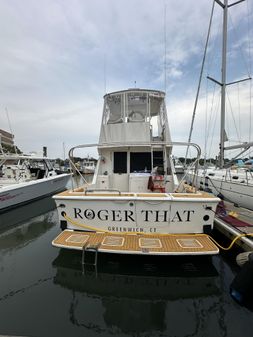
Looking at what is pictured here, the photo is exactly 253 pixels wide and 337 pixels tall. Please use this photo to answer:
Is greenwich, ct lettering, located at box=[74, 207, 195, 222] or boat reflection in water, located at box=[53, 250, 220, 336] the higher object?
greenwich, ct lettering, located at box=[74, 207, 195, 222]

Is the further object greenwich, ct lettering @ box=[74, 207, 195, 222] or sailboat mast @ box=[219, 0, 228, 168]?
sailboat mast @ box=[219, 0, 228, 168]

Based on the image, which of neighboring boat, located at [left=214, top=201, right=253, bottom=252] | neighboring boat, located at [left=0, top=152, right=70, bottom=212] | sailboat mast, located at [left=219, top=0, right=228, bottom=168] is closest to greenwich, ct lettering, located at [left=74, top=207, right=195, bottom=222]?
neighboring boat, located at [left=214, top=201, right=253, bottom=252]

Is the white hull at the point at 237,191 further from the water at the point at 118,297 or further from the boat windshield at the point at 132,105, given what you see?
the water at the point at 118,297

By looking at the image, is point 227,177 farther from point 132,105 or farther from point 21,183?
point 21,183

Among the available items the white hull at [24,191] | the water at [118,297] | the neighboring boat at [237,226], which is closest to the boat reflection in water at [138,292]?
the water at [118,297]

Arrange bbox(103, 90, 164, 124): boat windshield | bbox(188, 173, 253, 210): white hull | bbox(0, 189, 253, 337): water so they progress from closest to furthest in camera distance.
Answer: bbox(0, 189, 253, 337): water < bbox(103, 90, 164, 124): boat windshield < bbox(188, 173, 253, 210): white hull

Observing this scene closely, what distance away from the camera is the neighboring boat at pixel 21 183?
391 inches

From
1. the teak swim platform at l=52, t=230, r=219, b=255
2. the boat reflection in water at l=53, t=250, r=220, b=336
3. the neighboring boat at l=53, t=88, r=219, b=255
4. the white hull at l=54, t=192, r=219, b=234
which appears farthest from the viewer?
the white hull at l=54, t=192, r=219, b=234

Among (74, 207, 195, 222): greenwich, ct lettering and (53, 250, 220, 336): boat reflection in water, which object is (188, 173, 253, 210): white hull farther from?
(53, 250, 220, 336): boat reflection in water

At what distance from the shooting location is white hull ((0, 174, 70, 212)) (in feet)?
31.7

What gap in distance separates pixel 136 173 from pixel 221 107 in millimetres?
8272

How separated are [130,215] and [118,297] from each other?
1551mm

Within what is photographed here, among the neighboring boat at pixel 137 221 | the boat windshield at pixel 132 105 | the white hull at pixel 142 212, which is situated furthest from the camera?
the boat windshield at pixel 132 105

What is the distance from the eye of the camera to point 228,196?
32.8 ft
